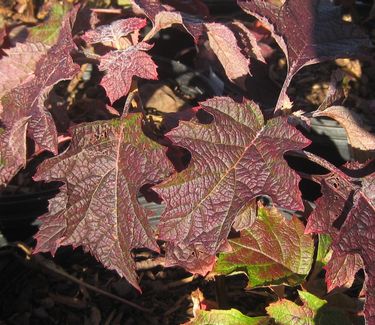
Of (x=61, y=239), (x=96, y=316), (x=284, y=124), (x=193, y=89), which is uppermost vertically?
(x=284, y=124)

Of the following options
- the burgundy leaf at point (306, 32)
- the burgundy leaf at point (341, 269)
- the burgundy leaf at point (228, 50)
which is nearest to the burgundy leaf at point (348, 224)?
the burgundy leaf at point (341, 269)

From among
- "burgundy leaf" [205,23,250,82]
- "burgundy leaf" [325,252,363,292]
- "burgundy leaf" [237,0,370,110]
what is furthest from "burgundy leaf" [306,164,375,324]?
"burgundy leaf" [205,23,250,82]

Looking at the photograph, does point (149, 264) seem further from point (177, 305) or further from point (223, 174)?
point (223, 174)

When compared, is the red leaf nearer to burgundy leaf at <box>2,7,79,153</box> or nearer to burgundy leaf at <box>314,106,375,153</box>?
burgundy leaf at <box>2,7,79,153</box>

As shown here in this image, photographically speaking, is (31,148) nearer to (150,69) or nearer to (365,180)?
(150,69)

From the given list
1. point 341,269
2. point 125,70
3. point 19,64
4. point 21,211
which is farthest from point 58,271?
point 341,269

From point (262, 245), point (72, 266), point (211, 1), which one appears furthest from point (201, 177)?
point (211, 1)
